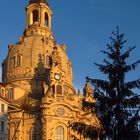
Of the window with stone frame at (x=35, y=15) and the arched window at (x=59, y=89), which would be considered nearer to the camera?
the arched window at (x=59, y=89)

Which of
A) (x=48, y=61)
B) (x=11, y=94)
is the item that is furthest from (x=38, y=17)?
(x=11, y=94)

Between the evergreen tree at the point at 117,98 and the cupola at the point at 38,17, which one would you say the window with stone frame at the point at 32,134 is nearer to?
the cupola at the point at 38,17

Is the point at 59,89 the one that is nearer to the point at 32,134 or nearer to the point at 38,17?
the point at 32,134

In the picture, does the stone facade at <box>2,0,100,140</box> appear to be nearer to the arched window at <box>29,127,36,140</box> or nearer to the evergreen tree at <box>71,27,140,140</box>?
the arched window at <box>29,127,36,140</box>

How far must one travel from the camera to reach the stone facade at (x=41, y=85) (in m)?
105

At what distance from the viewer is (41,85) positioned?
384 ft

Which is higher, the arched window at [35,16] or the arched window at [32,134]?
the arched window at [35,16]

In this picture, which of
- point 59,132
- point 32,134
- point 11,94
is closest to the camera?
point 59,132

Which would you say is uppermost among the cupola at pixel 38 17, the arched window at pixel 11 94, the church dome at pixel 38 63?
the cupola at pixel 38 17

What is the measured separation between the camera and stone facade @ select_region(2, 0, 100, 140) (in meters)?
105

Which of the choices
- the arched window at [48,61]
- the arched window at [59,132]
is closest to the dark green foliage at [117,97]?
the arched window at [59,132]

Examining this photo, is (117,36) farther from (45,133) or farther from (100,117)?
(45,133)

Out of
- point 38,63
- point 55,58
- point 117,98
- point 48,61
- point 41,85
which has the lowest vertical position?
point 117,98

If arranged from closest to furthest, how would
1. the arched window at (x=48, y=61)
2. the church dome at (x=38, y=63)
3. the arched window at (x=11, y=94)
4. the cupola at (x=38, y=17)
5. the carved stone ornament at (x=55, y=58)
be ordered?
the church dome at (x=38, y=63) → the arched window at (x=11, y=94) → the carved stone ornament at (x=55, y=58) → the arched window at (x=48, y=61) → the cupola at (x=38, y=17)
